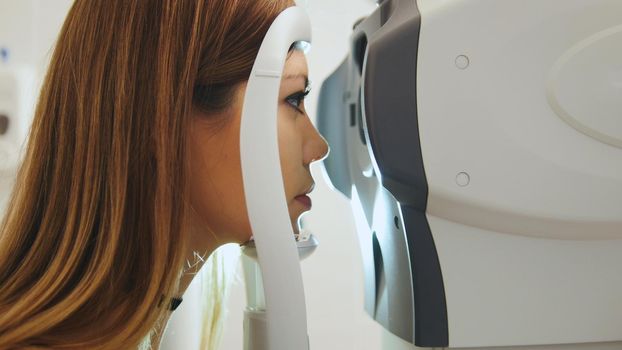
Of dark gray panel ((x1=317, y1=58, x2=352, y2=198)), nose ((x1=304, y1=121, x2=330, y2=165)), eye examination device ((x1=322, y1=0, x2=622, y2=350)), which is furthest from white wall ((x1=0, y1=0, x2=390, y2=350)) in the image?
eye examination device ((x1=322, y1=0, x2=622, y2=350))

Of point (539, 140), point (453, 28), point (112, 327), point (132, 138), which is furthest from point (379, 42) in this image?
point (112, 327)

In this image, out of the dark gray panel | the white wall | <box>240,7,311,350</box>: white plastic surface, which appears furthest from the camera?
the white wall

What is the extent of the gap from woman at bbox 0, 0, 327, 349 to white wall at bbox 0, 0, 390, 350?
64 centimetres

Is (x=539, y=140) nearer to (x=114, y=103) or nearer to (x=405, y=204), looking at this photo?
(x=405, y=204)

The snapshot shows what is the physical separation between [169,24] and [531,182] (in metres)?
0.44

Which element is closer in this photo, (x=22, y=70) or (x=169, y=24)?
(x=169, y=24)

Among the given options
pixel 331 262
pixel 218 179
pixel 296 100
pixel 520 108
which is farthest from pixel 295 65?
pixel 331 262

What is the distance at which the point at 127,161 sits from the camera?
0.77 meters

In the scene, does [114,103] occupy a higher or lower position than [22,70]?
lower

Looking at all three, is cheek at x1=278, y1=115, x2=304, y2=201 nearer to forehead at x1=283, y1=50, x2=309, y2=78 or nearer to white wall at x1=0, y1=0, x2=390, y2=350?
forehead at x1=283, y1=50, x2=309, y2=78

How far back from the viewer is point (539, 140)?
71cm

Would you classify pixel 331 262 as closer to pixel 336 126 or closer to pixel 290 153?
pixel 336 126

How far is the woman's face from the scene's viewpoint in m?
0.81

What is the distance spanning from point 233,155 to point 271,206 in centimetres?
17
